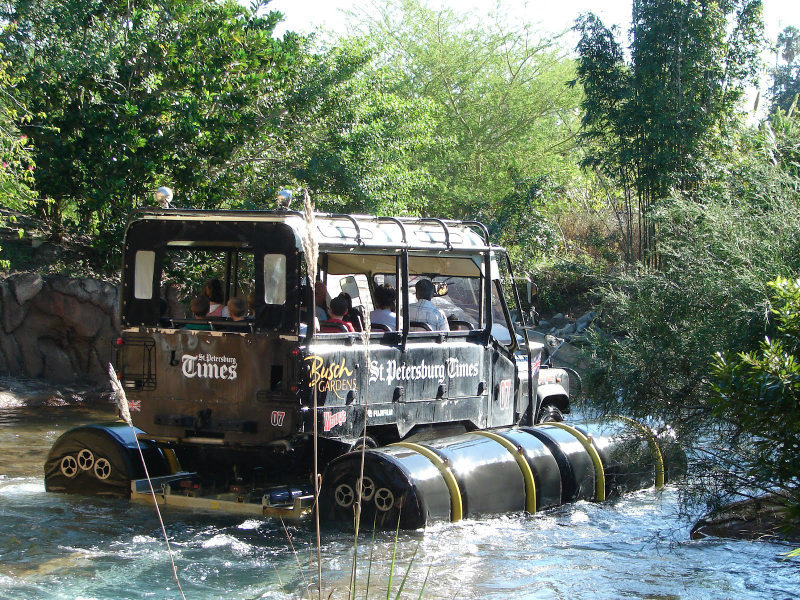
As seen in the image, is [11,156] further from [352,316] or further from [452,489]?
[452,489]

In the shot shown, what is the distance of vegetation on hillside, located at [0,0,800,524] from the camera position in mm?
9633

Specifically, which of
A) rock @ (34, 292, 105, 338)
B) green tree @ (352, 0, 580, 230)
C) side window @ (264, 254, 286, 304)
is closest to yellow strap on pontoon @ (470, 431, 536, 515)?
side window @ (264, 254, 286, 304)

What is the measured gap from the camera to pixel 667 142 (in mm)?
20188

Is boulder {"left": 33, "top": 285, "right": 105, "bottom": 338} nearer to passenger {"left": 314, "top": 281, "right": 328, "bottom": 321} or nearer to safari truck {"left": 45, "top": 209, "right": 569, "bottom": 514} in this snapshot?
safari truck {"left": 45, "top": 209, "right": 569, "bottom": 514}

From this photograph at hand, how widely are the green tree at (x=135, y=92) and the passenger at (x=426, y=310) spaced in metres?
8.14

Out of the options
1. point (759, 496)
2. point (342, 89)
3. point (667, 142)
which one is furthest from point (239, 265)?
point (667, 142)

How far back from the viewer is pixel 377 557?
7.50 metres

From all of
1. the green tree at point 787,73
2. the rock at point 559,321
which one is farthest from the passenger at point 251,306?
the green tree at point 787,73

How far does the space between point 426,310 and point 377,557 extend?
2.72 m

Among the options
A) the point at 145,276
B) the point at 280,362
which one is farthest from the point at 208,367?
the point at 145,276

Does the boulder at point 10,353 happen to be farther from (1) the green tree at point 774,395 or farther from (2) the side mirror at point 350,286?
(1) the green tree at point 774,395

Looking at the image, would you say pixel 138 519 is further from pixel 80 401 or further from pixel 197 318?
pixel 80 401

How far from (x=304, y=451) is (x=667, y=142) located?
14125 millimetres

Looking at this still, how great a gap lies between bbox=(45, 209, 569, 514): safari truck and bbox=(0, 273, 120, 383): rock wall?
28.6 ft
